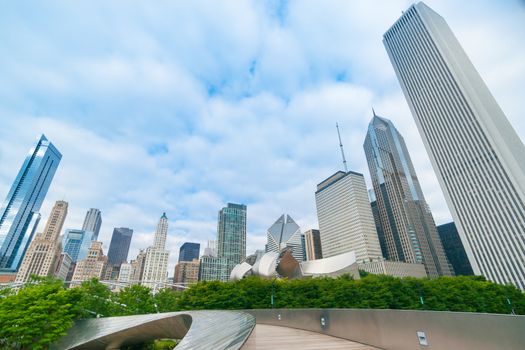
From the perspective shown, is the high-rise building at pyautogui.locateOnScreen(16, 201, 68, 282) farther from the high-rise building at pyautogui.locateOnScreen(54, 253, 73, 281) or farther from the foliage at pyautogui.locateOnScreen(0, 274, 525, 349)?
the foliage at pyautogui.locateOnScreen(0, 274, 525, 349)

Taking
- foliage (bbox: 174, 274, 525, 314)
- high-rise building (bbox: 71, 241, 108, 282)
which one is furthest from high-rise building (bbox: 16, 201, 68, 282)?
foliage (bbox: 174, 274, 525, 314)

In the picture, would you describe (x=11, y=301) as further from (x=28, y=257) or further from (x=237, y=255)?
(x=237, y=255)

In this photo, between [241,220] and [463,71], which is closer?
[463,71]

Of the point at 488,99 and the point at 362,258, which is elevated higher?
the point at 488,99

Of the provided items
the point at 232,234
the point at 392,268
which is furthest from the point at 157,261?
the point at 392,268

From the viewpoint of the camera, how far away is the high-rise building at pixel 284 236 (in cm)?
17562

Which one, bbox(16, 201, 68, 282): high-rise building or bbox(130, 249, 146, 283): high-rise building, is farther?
bbox(130, 249, 146, 283): high-rise building

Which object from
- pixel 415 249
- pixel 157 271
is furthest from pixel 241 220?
pixel 415 249

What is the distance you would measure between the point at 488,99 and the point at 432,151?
16756mm

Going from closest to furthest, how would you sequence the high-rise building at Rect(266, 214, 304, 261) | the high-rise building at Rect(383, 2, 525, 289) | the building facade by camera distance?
the high-rise building at Rect(383, 2, 525, 289), the building facade, the high-rise building at Rect(266, 214, 304, 261)

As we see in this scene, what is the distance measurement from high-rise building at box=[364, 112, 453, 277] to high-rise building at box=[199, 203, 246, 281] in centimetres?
8944

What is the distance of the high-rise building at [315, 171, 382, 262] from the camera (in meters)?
110

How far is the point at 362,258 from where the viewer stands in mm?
106188

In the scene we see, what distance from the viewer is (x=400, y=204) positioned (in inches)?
5108
